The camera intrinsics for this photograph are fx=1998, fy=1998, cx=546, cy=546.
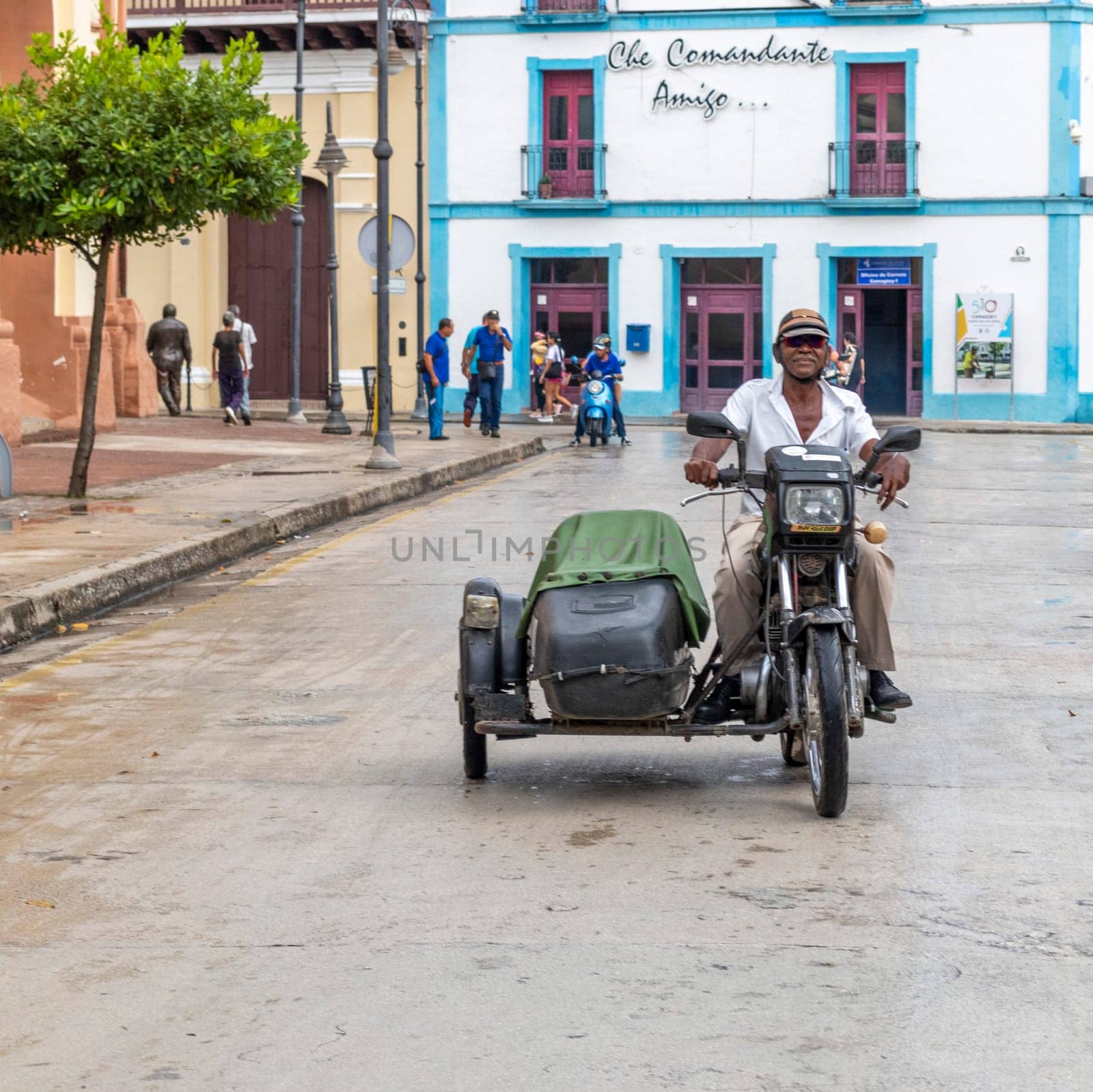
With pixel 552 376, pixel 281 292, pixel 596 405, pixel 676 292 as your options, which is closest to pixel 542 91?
pixel 676 292

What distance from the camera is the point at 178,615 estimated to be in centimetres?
1120

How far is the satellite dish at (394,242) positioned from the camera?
79.6 feet

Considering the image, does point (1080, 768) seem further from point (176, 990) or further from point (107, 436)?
point (107, 436)

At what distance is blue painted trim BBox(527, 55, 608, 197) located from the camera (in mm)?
39406

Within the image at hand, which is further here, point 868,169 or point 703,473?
point 868,169

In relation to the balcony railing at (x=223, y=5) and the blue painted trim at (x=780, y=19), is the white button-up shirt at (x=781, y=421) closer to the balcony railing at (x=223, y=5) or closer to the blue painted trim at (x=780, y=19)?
the blue painted trim at (x=780, y=19)

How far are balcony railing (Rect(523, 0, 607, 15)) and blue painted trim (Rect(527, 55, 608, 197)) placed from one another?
0.89 metres

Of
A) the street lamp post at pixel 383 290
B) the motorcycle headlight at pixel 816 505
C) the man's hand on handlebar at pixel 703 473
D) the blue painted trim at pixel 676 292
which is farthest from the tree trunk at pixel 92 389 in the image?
the blue painted trim at pixel 676 292

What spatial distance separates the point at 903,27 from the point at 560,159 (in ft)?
23.3

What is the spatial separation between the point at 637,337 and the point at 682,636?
109 ft

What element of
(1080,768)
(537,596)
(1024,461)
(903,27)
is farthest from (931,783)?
(903,27)

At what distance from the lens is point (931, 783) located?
21.8ft

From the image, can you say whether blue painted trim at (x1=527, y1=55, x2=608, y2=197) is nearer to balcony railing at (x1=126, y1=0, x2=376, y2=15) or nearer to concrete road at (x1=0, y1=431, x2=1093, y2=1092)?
balcony railing at (x1=126, y1=0, x2=376, y2=15)

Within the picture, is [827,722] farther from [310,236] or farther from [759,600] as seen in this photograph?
[310,236]
